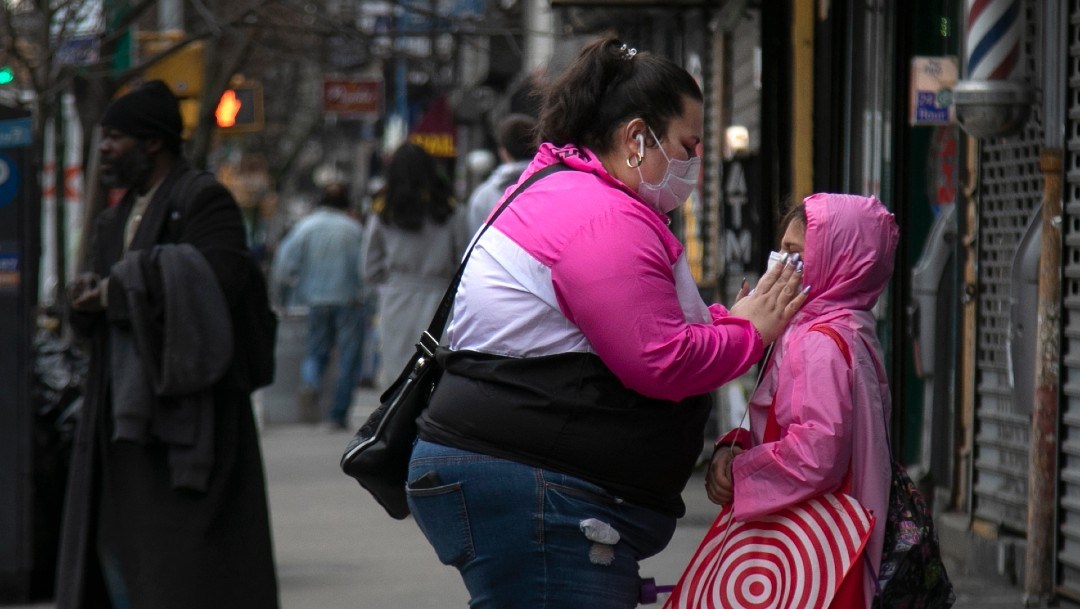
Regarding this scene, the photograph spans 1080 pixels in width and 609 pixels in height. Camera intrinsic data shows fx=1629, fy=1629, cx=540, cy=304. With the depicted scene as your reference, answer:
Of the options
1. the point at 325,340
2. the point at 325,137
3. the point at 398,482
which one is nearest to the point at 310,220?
the point at 325,340

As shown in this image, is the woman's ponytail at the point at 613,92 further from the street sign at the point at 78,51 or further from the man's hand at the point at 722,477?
the street sign at the point at 78,51

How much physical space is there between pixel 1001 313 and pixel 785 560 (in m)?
3.65


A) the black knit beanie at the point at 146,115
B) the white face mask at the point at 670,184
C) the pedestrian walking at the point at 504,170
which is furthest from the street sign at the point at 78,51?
the white face mask at the point at 670,184

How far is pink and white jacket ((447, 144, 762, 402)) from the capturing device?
2.89m

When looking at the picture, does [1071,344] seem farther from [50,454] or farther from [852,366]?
[50,454]

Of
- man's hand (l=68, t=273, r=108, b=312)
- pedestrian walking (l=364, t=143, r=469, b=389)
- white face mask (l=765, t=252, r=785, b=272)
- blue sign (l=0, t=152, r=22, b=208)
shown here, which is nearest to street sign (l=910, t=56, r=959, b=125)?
pedestrian walking (l=364, t=143, r=469, b=389)

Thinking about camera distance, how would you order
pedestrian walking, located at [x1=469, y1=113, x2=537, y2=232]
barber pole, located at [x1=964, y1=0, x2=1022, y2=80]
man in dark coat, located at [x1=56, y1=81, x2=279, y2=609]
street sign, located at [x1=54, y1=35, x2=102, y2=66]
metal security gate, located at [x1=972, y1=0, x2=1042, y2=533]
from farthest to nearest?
street sign, located at [x1=54, y1=35, x2=102, y2=66]
pedestrian walking, located at [x1=469, y1=113, x2=537, y2=232]
metal security gate, located at [x1=972, y1=0, x2=1042, y2=533]
barber pole, located at [x1=964, y1=0, x2=1022, y2=80]
man in dark coat, located at [x1=56, y1=81, x2=279, y2=609]

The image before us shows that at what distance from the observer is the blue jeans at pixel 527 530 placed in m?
3.00

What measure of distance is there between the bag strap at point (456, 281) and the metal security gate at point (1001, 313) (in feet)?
11.3

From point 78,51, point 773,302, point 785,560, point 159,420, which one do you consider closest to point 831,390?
point 773,302

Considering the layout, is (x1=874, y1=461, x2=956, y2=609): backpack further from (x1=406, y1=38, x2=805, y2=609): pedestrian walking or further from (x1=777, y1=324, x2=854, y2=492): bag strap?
(x1=406, y1=38, x2=805, y2=609): pedestrian walking

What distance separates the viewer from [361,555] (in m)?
7.76

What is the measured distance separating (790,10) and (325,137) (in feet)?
162

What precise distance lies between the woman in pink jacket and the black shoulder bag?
Result: 642 mm
